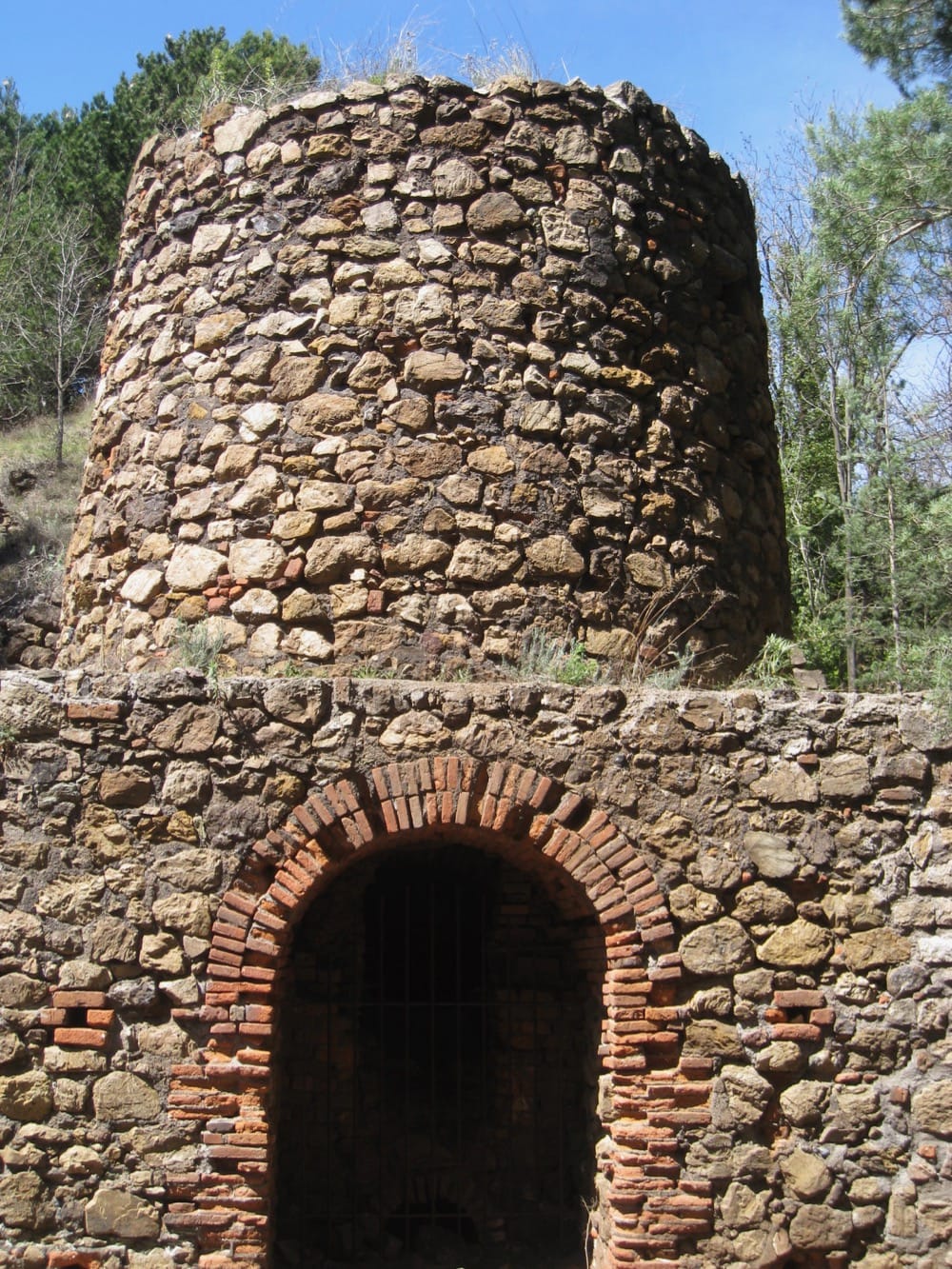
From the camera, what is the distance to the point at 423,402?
21.0 ft

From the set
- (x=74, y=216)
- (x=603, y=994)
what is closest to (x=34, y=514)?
(x=74, y=216)

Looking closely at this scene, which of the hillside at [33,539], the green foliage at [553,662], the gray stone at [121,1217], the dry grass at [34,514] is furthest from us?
the dry grass at [34,514]

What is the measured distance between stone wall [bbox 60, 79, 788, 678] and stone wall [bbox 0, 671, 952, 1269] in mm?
829

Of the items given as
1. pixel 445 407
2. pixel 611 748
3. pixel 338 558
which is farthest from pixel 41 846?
pixel 445 407

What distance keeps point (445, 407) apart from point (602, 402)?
2.85ft

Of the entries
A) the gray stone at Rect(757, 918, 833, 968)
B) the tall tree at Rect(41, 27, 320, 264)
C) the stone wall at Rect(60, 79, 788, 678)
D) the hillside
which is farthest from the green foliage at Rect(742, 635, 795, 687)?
the tall tree at Rect(41, 27, 320, 264)

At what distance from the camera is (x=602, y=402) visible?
6.63 metres

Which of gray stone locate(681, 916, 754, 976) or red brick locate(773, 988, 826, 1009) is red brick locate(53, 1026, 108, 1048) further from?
red brick locate(773, 988, 826, 1009)

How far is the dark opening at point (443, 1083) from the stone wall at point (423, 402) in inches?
57.2

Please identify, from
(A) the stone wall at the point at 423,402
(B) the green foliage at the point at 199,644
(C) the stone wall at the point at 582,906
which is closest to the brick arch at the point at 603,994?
(C) the stone wall at the point at 582,906

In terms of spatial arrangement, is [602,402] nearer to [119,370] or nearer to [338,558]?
[338,558]

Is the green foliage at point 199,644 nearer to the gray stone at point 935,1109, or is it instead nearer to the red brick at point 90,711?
the red brick at point 90,711

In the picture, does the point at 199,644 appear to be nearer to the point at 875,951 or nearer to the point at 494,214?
the point at 494,214

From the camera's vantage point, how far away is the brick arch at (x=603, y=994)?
16.5ft
